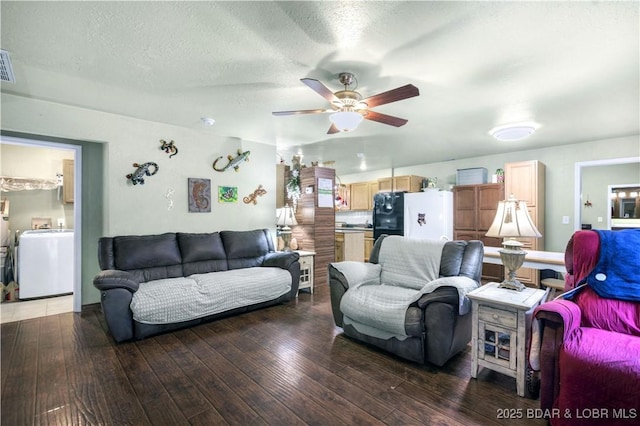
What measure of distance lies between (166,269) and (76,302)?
1.24 metres

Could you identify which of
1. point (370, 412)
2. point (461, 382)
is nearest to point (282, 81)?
point (370, 412)

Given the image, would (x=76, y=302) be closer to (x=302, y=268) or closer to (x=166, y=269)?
(x=166, y=269)

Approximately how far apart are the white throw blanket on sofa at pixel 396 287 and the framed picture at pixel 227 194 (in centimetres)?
222

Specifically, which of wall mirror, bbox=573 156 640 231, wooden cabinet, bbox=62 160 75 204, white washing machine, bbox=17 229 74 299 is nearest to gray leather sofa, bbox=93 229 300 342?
white washing machine, bbox=17 229 74 299

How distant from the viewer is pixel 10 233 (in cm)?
439

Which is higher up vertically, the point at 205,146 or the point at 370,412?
the point at 205,146

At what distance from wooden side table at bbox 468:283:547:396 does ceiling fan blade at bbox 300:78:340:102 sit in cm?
183

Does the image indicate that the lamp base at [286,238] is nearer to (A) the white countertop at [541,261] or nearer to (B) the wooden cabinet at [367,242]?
(A) the white countertop at [541,261]

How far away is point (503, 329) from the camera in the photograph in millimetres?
1943

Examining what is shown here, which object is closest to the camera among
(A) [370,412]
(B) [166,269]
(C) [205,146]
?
(A) [370,412]

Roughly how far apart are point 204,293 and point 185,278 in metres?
0.45

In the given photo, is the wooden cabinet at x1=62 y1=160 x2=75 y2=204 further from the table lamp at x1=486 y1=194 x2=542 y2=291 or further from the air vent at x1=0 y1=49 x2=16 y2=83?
the table lamp at x1=486 y1=194 x2=542 y2=291

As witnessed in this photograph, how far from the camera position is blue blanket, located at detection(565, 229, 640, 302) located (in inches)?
69.0

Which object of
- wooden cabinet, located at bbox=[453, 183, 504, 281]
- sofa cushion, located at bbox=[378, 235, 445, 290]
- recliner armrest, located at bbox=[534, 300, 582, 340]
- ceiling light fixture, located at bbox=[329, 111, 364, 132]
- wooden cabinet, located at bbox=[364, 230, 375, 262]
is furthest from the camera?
wooden cabinet, located at bbox=[364, 230, 375, 262]
